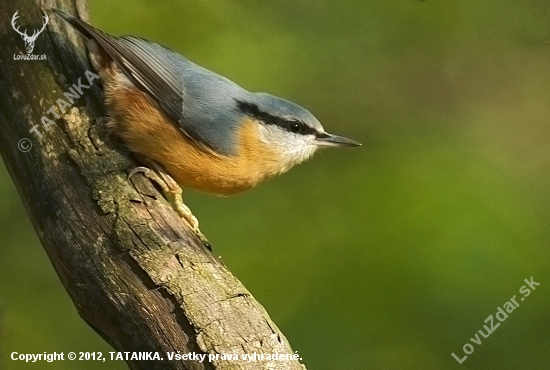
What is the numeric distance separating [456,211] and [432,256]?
20 centimetres

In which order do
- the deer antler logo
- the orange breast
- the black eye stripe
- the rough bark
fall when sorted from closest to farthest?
the rough bark < the deer antler logo < the orange breast < the black eye stripe

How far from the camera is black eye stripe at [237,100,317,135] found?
232cm

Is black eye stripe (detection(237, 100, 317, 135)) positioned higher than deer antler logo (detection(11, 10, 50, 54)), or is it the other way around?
black eye stripe (detection(237, 100, 317, 135))

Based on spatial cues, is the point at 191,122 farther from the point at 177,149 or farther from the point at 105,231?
the point at 105,231

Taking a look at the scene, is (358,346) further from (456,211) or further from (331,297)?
(456,211)

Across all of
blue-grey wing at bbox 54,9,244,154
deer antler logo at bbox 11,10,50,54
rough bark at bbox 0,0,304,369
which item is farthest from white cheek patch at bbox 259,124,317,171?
deer antler logo at bbox 11,10,50,54

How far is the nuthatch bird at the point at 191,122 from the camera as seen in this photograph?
2.14m

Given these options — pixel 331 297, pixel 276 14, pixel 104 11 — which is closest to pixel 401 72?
pixel 276 14

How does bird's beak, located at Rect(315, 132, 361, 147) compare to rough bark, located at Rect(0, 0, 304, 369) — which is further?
bird's beak, located at Rect(315, 132, 361, 147)

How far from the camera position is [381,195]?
2.45m

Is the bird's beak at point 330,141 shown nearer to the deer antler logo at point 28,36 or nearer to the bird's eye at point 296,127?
the bird's eye at point 296,127

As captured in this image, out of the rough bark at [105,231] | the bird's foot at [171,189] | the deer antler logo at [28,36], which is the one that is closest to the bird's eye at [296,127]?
the bird's foot at [171,189]

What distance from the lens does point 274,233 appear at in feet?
8.38

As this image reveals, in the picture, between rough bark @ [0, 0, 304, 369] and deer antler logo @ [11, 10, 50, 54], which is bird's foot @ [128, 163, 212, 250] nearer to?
rough bark @ [0, 0, 304, 369]
